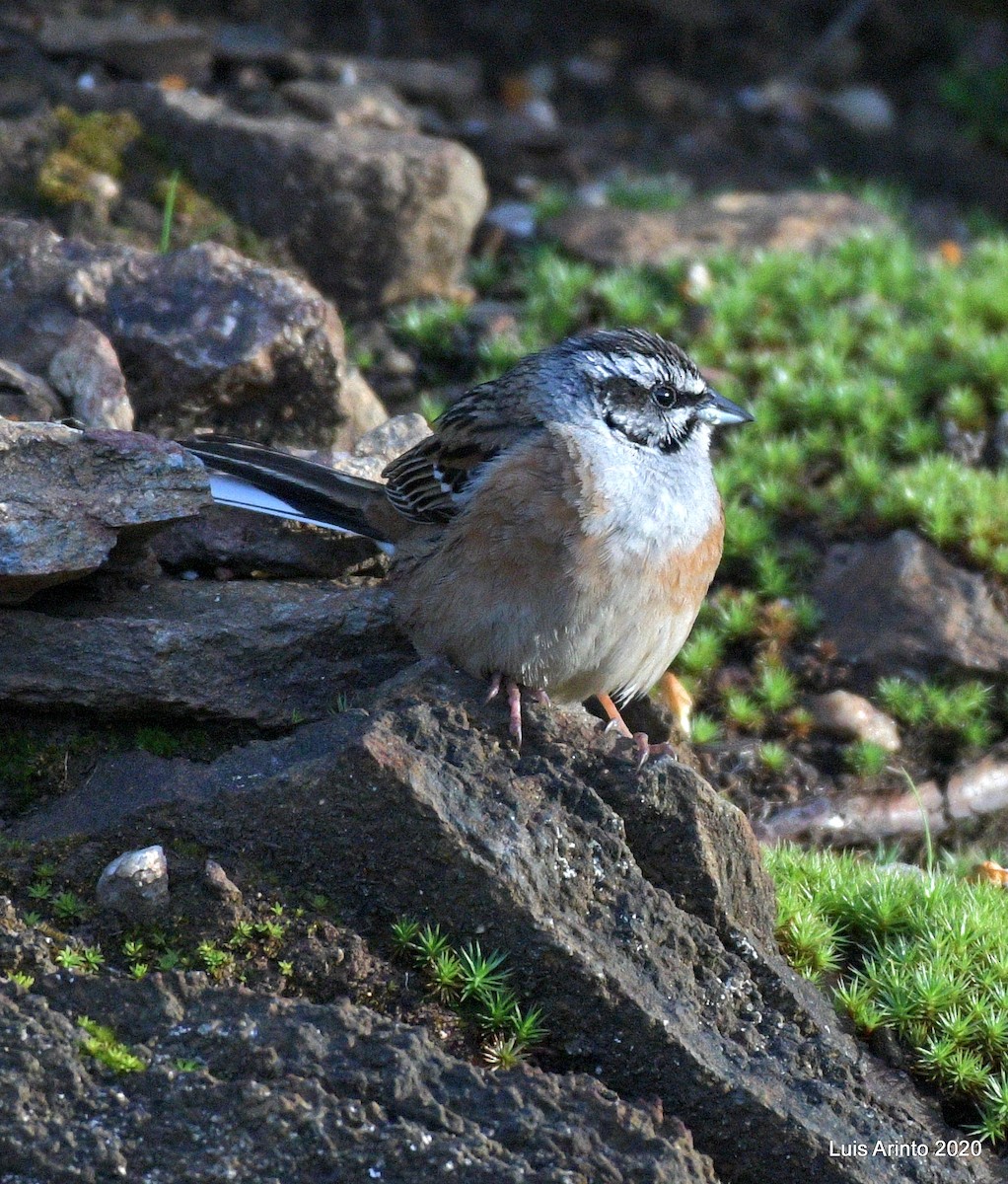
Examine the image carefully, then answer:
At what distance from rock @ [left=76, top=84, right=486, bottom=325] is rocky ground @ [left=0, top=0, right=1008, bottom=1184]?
21mm

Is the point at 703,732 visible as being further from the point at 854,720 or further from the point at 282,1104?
the point at 282,1104

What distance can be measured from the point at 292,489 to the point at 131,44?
4547 millimetres

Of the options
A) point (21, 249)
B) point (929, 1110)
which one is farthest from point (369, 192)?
point (929, 1110)

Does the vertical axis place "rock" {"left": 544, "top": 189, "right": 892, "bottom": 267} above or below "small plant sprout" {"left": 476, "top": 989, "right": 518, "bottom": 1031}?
above

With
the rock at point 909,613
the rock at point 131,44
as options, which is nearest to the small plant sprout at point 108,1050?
the rock at point 909,613

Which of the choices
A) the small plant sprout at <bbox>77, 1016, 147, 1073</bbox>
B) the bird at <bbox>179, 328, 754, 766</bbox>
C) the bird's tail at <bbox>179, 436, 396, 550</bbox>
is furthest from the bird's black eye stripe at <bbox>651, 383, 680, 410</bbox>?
the small plant sprout at <bbox>77, 1016, 147, 1073</bbox>

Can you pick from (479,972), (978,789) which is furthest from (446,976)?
(978,789)

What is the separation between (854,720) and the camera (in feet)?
20.9

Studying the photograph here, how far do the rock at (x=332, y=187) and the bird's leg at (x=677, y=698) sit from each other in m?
2.84

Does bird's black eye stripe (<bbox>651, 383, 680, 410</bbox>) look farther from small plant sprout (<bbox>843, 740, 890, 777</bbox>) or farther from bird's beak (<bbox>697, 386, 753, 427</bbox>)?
small plant sprout (<bbox>843, 740, 890, 777</bbox>)

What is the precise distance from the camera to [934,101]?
1166 cm

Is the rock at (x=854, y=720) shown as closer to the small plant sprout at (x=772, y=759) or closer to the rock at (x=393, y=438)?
the small plant sprout at (x=772, y=759)

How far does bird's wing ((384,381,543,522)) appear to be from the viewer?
507 centimetres

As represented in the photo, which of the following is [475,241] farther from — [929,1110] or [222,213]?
[929,1110]
